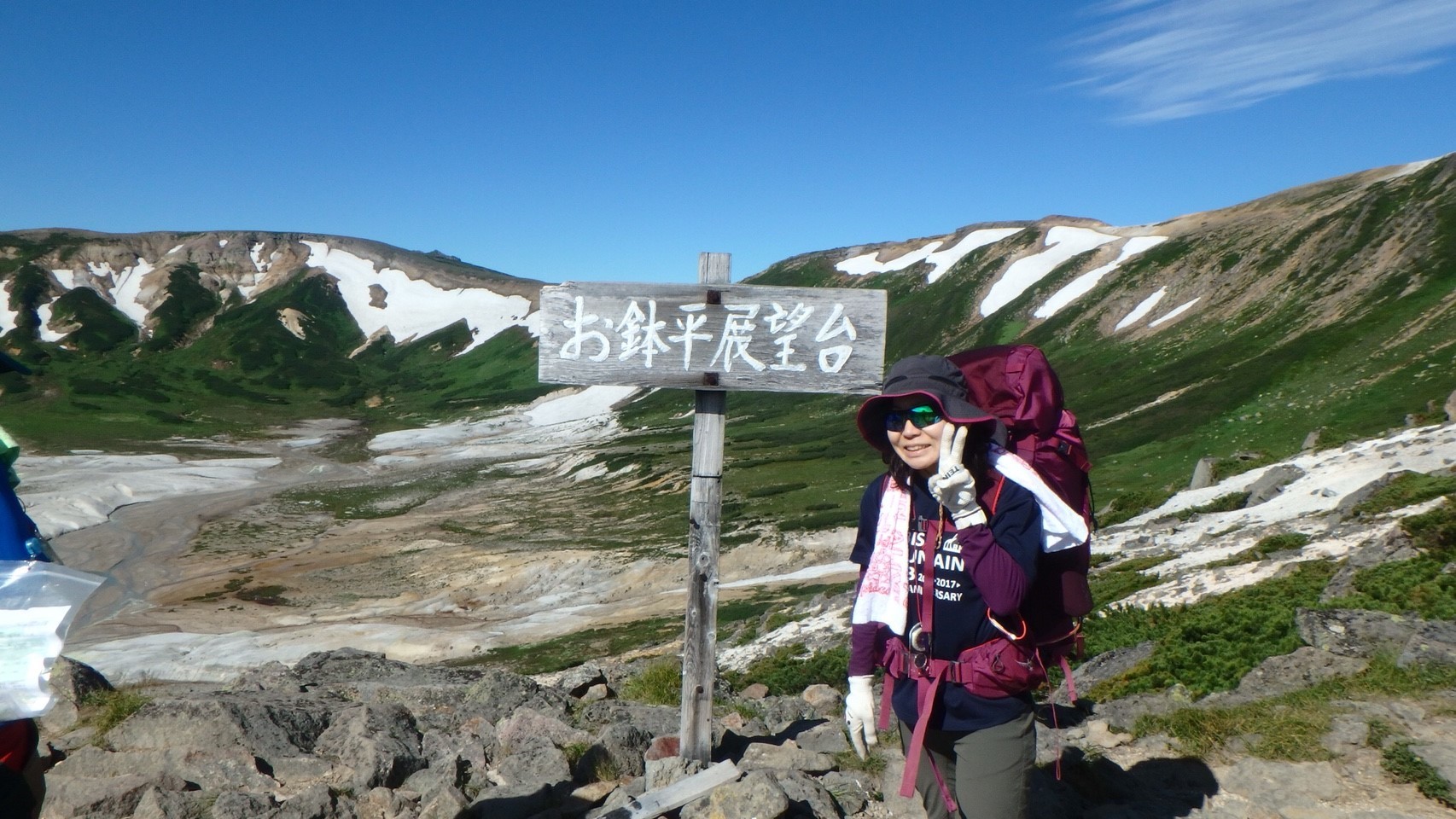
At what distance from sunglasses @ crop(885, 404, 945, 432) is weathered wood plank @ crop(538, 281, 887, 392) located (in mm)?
2219

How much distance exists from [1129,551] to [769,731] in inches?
561

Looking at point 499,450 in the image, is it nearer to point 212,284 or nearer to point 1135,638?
point 1135,638

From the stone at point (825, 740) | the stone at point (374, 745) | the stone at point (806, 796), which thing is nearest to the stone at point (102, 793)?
the stone at point (374, 745)

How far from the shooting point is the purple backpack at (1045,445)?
4.33 meters

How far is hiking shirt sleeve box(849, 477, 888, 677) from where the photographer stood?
457 cm

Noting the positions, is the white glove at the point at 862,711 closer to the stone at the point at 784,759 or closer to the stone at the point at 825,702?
the stone at the point at 784,759

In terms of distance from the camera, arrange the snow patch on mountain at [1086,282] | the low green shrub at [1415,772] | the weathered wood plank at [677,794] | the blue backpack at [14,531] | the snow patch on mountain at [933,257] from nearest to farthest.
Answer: the blue backpack at [14,531], the low green shrub at [1415,772], the weathered wood plank at [677,794], the snow patch on mountain at [1086,282], the snow patch on mountain at [933,257]

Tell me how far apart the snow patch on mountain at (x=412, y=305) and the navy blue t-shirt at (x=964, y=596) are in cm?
16491

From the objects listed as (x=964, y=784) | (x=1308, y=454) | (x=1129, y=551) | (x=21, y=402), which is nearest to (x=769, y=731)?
(x=964, y=784)

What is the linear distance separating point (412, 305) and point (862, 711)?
19373 cm

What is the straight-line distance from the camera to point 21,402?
381ft

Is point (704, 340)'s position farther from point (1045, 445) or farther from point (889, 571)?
point (1045, 445)

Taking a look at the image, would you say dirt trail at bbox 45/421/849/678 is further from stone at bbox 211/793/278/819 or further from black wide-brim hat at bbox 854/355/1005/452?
black wide-brim hat at bbox 854/355/1005/452

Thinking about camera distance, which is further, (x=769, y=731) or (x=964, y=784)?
(x=769, y=731)
